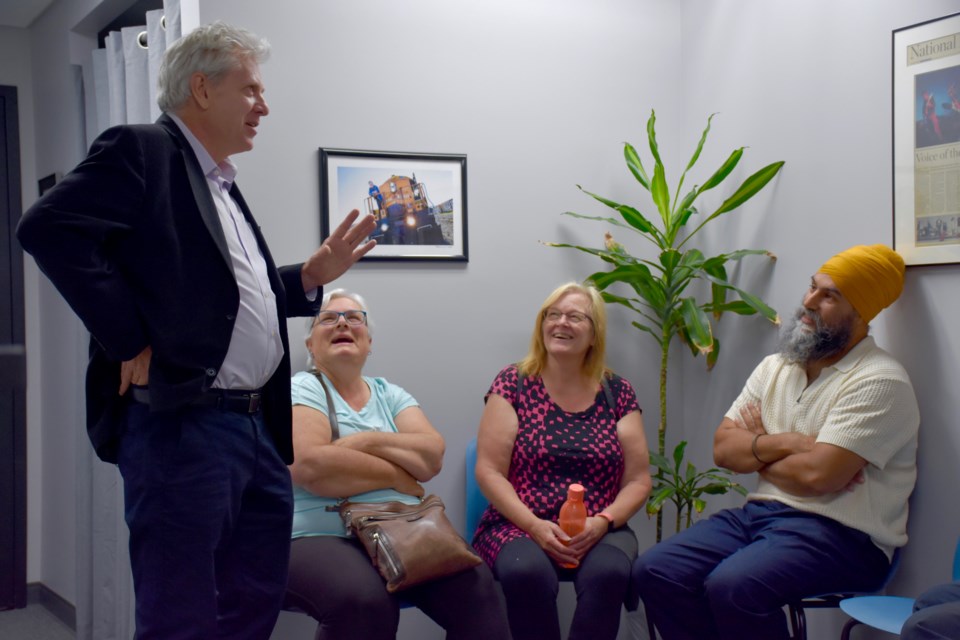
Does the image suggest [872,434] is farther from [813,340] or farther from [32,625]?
[32,625]

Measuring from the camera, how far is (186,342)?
69.3 inches

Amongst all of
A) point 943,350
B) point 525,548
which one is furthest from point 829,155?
point 525,548

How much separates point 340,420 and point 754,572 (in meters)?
1.34

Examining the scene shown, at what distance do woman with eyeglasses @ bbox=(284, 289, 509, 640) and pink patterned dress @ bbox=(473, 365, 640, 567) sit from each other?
11.4 inches

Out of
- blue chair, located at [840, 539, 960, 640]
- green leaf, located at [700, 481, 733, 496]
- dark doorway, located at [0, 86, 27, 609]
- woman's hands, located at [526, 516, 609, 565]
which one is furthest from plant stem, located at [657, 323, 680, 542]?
dark doorway, located at [0, 86, 27, 609]

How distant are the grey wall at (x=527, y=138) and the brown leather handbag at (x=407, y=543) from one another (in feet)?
2.70

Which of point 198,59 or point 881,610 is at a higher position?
point 198,59

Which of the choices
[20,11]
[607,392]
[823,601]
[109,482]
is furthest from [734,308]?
[20,11]

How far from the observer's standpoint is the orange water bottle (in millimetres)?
2871

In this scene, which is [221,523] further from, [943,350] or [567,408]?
[943,350]

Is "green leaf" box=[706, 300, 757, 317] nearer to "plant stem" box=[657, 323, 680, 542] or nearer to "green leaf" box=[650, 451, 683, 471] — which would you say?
"plant stem" box=[657, 323, 680, 542]

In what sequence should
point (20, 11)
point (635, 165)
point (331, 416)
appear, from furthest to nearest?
point (20, 11)
point (635, 165)
point (331, 416)

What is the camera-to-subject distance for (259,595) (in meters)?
1.95

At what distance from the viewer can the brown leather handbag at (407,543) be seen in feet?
8.45
